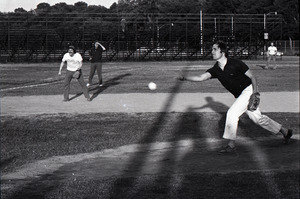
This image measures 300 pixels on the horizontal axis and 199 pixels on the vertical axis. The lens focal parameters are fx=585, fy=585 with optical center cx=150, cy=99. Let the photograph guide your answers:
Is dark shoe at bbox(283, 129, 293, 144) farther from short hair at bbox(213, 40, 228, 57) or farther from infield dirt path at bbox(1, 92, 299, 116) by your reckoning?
short hair at bbox(213, 40, 228, 57)

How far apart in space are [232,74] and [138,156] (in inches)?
145

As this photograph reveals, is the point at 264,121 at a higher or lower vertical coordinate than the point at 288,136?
higher

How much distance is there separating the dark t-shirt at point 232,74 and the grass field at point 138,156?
39 cm

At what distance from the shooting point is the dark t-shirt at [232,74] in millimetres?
4047

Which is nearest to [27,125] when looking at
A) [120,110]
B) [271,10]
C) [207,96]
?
[120,110]

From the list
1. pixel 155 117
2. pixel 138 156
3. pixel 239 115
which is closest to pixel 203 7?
pixel 239 115

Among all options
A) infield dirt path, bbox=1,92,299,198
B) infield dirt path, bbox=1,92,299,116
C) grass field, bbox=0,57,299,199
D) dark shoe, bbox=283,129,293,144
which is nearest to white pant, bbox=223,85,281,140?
grass field, bbox=0,57,299,199

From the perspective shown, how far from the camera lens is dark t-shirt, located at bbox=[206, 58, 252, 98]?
405 centimetres

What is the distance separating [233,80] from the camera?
191 inches

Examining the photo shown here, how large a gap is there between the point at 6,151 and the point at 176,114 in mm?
4655

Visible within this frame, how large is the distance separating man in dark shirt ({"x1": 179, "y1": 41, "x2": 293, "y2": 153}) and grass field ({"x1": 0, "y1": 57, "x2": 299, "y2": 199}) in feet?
1.15

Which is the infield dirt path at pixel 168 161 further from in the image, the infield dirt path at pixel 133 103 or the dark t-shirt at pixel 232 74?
the infield dirt path at pixel 133 103

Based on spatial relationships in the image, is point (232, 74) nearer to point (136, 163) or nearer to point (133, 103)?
point (136, 163)

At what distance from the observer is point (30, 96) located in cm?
1579
